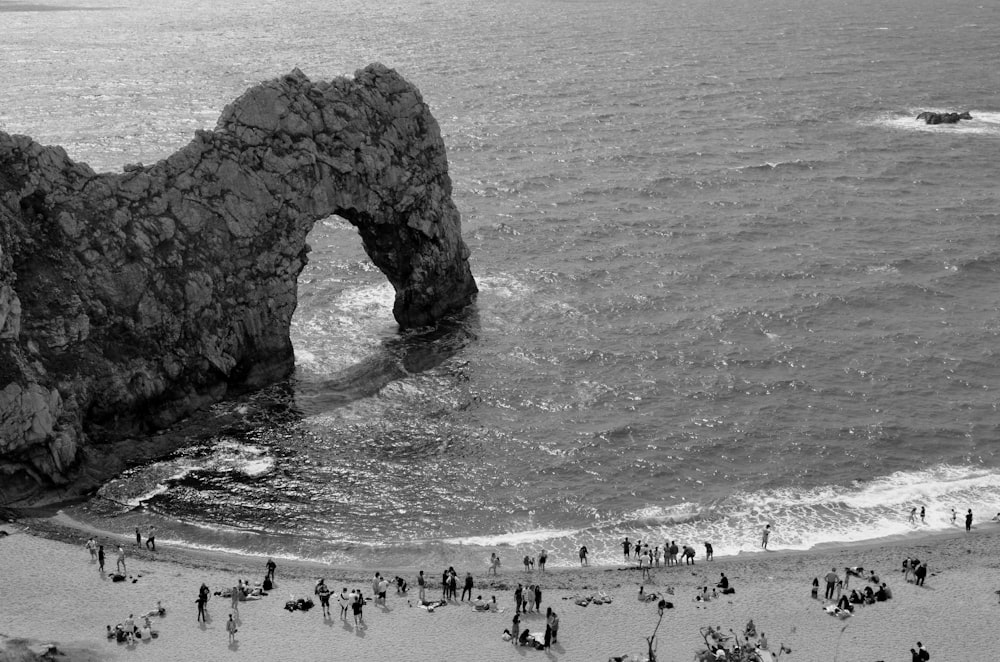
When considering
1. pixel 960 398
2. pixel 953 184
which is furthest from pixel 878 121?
pixel 960 398

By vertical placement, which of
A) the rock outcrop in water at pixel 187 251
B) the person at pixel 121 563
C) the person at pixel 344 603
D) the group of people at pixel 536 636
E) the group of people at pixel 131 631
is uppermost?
the rock outcrop in water at pixel 187 251

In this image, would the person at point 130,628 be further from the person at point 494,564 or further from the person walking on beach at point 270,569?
the person at point 494,564

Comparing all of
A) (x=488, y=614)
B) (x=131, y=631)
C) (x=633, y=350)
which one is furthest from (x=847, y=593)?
(x=131, y=631)

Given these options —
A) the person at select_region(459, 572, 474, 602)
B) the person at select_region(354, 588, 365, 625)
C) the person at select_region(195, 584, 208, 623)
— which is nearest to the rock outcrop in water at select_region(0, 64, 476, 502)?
the person at select_region(195, 584, 208, 623)

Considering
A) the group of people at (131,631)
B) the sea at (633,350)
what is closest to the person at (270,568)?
the sea at (633,350)

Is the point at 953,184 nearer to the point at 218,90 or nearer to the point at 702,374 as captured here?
the point at 702,374

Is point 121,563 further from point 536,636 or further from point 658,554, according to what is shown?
A: point 658,554

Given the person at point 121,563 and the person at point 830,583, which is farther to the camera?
the person at point 121,563
